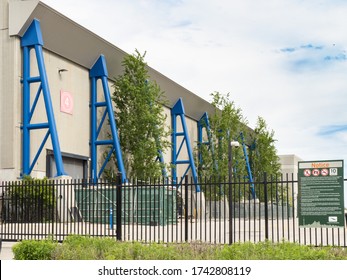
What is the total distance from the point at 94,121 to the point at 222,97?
2459 centimetres

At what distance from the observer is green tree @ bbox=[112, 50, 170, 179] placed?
140ft

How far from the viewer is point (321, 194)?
1597 cm

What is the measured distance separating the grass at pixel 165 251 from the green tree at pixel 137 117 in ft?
90.4

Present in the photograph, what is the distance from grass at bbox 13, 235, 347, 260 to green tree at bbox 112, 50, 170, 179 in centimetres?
2756

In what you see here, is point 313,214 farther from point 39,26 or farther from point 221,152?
point 221,152

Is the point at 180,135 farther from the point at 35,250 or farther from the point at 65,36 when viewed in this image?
the point at 35,250

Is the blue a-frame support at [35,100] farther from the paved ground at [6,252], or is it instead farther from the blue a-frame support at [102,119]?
the paved ground at [6,252]

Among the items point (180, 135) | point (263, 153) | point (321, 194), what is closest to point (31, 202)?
point (321, 194)

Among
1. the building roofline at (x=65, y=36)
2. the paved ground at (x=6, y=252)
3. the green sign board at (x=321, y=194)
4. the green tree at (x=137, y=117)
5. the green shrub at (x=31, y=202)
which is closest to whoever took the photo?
the green sign board at (x=321, y=194)

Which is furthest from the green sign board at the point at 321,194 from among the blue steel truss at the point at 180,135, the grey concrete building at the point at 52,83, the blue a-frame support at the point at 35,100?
the blue steel truss at the point at 180,135

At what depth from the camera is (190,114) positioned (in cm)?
6069

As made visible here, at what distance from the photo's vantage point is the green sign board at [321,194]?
52.0 feet

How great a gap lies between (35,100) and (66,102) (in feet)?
13.1

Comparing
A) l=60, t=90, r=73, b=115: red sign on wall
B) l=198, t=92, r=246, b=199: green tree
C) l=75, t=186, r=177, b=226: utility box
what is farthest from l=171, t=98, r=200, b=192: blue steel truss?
l=75, t=186, r=177, b=226: utility box
